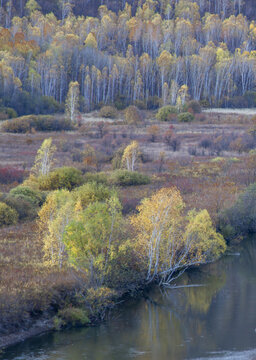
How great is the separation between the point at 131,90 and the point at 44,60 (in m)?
14.9

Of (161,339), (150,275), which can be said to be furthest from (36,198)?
(161,339)

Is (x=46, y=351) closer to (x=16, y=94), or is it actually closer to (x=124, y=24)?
(x=16, y=94)

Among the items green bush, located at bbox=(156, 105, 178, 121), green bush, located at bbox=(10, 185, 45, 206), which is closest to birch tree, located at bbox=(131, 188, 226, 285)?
green bush, located at bbox=(10, 185, 45, 206)

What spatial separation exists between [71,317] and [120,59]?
272 feet

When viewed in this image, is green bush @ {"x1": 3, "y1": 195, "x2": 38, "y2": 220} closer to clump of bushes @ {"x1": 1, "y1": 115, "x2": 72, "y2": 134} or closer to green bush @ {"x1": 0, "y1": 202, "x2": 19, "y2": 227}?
green bush @ {"x1": 0, "y1": 202, "x2": 19, "y2": 227}

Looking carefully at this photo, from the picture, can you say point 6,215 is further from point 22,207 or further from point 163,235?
point 163,235

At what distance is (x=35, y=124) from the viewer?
66.6m

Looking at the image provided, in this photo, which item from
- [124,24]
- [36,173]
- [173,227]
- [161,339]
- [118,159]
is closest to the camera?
[161,339]

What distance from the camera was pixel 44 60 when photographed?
293 ft

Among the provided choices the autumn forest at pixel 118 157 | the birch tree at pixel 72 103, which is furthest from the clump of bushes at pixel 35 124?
the birch tree at pixel 72 103

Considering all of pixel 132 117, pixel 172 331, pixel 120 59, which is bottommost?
pixel 172 331

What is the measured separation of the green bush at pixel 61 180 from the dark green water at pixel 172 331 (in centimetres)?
1725

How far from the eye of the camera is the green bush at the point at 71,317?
18.9 meters

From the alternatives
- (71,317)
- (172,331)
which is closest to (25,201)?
(71,317)
